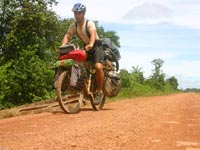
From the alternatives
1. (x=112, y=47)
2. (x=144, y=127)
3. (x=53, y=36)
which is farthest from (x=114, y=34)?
(x=144, y=127)

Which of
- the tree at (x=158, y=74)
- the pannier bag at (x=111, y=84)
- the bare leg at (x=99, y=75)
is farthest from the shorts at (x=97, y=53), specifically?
the tree at (x=158, y=74)

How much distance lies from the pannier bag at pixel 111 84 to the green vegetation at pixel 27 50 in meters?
20.9

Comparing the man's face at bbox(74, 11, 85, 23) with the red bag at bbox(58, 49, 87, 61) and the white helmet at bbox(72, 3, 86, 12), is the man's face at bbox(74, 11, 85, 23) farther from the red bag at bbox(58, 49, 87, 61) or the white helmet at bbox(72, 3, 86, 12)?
the red bag at bbox(58, 49, 87, 61)

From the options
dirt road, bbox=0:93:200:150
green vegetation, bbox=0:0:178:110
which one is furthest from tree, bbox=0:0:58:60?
dirt road, bbox=0:93:200:150

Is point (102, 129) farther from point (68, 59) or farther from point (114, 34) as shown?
point (114, 34)

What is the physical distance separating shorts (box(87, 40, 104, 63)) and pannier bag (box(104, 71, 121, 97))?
84 cm

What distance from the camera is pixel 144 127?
20.2 ft

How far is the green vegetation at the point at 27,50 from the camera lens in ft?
109

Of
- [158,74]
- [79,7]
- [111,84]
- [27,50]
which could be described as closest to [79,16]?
[79,7]

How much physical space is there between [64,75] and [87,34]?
1.03 metres

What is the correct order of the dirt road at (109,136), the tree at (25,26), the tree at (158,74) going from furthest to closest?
the tree at (158,74), the tree at (25,26), the dirt road at (109,136)

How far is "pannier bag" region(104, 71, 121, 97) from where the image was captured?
10.5 metres

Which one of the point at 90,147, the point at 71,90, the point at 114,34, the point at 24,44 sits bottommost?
the point at 90,147

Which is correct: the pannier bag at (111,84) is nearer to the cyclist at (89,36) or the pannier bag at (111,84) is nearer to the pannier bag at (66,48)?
the cyclist at (89,36)
